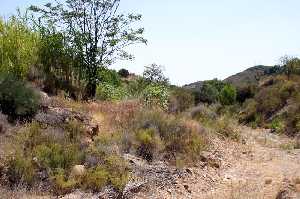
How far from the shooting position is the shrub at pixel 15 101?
39.9 ft

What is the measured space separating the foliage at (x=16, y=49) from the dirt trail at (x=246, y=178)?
7104 millimetres

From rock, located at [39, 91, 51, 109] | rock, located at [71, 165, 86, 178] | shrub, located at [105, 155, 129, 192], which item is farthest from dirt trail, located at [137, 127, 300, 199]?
rock, located at [39, 91, 51, 109]

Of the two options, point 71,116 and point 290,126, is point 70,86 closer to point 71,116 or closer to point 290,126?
point 71,116

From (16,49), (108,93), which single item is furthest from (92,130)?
(108,93)

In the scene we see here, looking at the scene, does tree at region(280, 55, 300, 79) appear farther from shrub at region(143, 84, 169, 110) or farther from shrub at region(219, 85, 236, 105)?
shrub at region(143, 84, 169, 110)

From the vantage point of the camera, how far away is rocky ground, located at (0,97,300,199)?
31.7 feet

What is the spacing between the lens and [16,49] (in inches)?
623

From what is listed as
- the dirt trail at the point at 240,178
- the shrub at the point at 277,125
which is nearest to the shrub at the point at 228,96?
the shrub at the point at 277,125

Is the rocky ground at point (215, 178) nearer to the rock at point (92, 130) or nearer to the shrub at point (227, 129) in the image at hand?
the rock at point (92, 130)

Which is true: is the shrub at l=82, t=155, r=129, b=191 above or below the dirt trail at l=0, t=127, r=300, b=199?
above

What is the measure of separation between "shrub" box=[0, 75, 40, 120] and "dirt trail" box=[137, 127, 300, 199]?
169 inches

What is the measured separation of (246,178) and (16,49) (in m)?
8.67

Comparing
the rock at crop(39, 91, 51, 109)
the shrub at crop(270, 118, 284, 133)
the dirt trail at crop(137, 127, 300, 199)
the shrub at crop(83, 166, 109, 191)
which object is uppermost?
the rock at crop(39, 91, 51, 109)

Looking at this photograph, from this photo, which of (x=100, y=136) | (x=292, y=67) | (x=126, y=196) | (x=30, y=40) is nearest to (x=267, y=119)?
(x=292, y=67)
